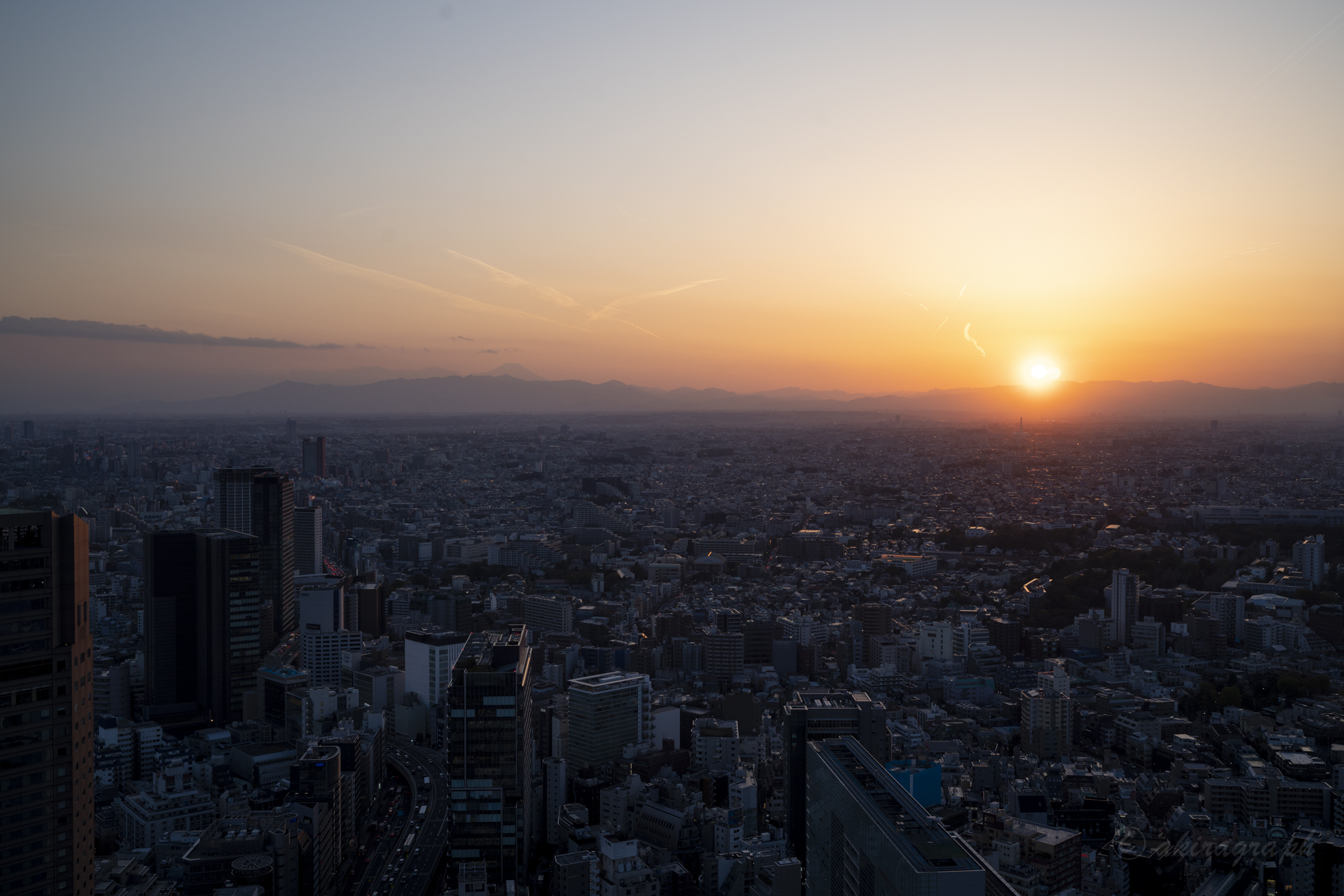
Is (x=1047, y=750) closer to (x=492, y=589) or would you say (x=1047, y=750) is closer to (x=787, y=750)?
(x=787, y=750)

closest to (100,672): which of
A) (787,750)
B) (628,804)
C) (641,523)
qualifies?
(628,804)

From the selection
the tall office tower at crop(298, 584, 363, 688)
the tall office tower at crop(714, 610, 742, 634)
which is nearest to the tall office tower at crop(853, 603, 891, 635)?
the tall office tower at crop(714, 610, 742, 634)

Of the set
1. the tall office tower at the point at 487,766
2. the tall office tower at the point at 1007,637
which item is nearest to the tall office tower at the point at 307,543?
the tall office tower at the point at 1007,637

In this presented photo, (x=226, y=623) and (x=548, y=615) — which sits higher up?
(x=226, y=623)

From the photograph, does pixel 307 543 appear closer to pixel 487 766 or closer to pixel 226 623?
pixel 226 623

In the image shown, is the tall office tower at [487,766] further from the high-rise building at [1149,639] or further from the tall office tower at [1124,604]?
the tall office tower at [1124,604]

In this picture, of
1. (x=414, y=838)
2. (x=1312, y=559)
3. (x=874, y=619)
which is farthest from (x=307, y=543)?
(x=1312, y=559)

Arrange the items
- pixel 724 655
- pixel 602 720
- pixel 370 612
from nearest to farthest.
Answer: pixel 602 720
pixel 724 655
pixel 370 612
